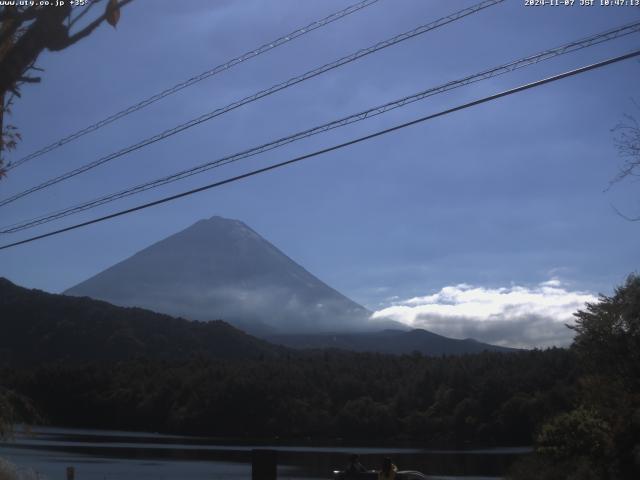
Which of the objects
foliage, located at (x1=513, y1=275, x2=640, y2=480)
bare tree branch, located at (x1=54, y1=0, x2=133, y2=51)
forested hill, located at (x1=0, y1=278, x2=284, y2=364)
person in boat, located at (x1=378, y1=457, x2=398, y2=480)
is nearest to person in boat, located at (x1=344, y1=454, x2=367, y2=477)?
person in boat, located at (x1=378, y1=457, x2=398, y2=480)

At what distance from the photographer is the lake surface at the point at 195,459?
46000 mm

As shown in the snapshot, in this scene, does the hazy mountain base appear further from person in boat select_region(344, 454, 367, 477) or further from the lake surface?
person in boat select_region(344, 454, 367, 477)

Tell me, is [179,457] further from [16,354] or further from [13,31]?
[13,31]

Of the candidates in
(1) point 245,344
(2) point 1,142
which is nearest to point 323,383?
(1) point 245,344

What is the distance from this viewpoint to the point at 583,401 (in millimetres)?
24391

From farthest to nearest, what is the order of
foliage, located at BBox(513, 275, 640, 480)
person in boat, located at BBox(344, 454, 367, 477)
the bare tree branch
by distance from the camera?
foliage, located at BBox(513, 275, 640, 480) → person in boat, located at BBox(344, 454, 367, 477) → the bare tree branch

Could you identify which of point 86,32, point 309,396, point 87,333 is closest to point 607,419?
point 86,32

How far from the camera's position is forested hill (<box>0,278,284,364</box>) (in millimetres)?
104688

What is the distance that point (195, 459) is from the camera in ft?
198

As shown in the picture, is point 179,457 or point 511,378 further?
point 511,378

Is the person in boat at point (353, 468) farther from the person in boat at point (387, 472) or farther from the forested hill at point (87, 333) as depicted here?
the forested hill at point (87, 333)

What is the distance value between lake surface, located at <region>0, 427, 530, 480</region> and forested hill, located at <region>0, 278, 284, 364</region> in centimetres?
2556

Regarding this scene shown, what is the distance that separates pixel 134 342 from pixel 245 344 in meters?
24.2

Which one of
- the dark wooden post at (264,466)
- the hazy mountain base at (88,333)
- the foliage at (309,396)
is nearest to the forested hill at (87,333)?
the hazy mountain base at (88,333)
